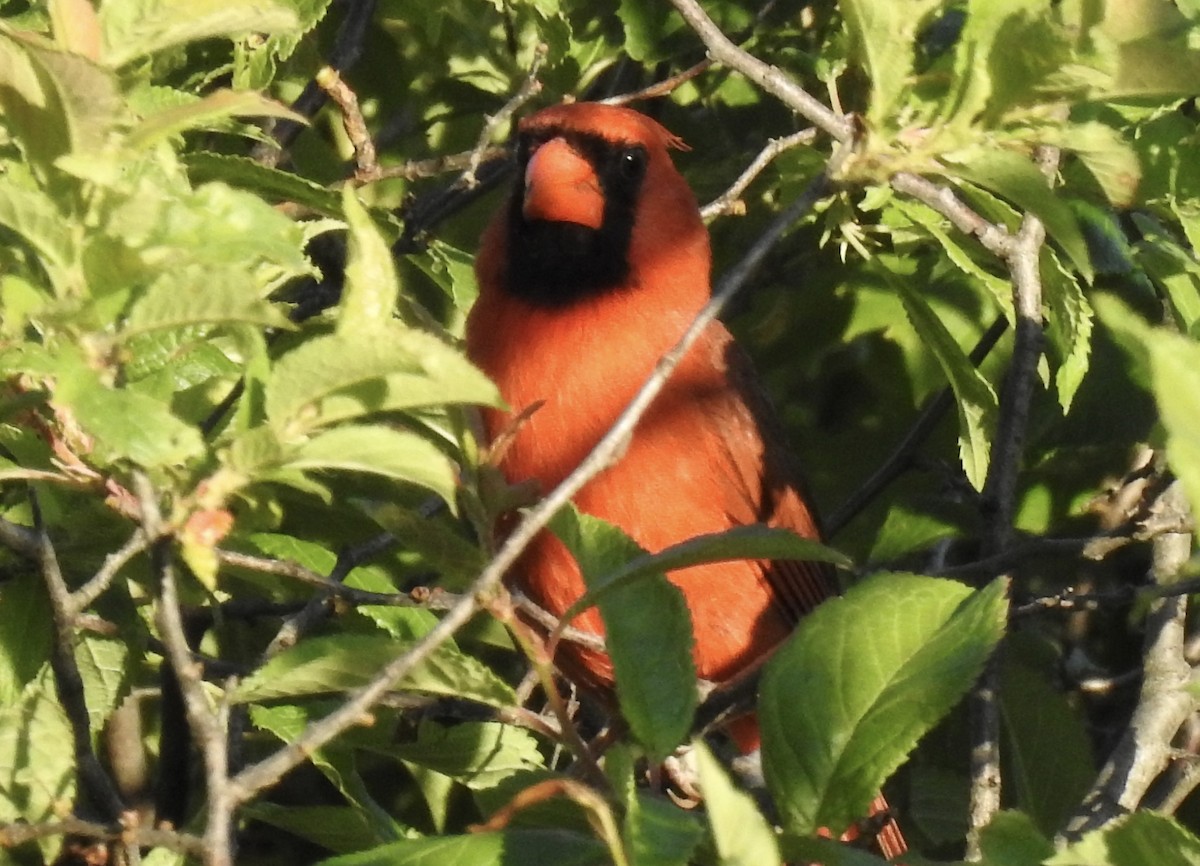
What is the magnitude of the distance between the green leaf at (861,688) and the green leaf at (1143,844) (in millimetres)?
215

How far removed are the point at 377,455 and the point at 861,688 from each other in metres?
0.42

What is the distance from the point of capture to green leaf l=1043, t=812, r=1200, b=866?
3.77ft

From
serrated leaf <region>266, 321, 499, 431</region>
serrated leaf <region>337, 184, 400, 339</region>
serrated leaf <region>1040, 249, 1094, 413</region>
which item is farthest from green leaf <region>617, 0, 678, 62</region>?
serrated leaf <region>266, 321, 499, 431</region>

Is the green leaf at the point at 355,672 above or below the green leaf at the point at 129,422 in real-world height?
below

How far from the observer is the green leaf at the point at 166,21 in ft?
4.30

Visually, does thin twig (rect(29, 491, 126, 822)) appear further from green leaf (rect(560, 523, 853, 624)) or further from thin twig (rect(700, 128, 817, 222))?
thin twig (rect(700, 128, 817, 222))

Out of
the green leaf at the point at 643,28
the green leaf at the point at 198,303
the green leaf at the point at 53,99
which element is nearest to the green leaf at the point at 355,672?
the green leaf at the point at 198,303

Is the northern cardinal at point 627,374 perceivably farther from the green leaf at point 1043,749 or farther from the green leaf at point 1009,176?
the green leaf at point 1009,176

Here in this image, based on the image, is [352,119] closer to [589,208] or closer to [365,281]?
[589,208]

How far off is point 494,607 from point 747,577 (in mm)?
1585

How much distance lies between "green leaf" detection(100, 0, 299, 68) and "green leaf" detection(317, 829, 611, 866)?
63 cm

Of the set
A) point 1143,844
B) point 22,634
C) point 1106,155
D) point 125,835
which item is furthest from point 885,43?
point 22,634

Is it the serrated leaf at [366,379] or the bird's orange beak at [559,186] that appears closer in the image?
the serrated leaf at [366,379]

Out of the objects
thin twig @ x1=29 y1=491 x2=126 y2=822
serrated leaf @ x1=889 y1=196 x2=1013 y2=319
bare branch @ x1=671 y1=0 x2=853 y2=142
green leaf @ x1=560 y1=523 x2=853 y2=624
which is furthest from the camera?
serrated leaf @ x1=889 y1=196 x2=1013 y2=319
